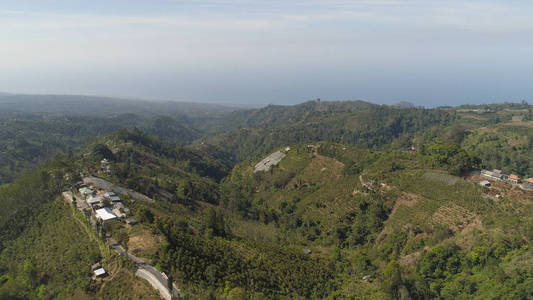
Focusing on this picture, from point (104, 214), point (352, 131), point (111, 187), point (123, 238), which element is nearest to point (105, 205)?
point (104, 214)

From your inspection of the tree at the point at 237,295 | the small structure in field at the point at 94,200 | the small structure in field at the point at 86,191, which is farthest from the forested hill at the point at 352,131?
the tree at the point at 237,295

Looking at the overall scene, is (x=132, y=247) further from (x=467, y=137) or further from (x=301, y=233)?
(x=467, y=137)

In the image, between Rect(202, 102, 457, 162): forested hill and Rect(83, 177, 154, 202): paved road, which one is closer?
Rect(83, 177, 154, 202): paved road

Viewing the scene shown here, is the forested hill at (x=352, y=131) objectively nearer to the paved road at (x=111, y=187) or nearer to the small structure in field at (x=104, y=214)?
the paved road at (x=111, y=187)

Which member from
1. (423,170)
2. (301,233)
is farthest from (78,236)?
(423,170)

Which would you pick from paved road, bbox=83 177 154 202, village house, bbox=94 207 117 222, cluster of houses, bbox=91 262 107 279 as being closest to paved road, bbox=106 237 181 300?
cluster of houses, bbox=91 262 107 279

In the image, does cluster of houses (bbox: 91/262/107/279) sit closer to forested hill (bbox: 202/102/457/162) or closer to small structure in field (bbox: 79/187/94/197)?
small structure in field (bbox: 79/187/94/197)

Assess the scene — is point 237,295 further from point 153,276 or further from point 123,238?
point 123,238

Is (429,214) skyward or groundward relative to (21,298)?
skyward
